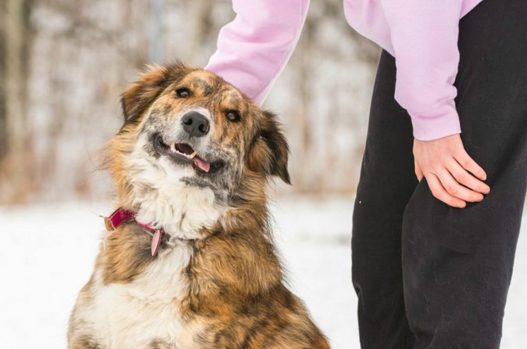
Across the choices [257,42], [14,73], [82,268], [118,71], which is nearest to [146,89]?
[257,42]

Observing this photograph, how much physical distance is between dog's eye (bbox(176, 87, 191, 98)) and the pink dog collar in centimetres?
39

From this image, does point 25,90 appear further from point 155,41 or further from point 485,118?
point 485,118

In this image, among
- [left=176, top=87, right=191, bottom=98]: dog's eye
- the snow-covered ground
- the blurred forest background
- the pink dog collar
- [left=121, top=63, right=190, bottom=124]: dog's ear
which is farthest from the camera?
the blurred forest background

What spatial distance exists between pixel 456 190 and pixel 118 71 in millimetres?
9584

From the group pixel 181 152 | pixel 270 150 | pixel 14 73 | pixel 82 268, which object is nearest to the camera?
pixel 181 152

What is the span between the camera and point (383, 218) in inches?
86.7

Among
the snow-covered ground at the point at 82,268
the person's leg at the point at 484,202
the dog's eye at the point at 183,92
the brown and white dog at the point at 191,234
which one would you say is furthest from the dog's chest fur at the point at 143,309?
the person's leg at the point at 484,202

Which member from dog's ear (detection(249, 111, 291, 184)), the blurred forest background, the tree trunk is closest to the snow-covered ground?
dog's ear (detection(249, 111, 291, 184))

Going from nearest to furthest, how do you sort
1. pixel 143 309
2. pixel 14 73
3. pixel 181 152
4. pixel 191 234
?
pixel 143 309 → pixel 191 234 → pixel 181 152 → pixel 14 73

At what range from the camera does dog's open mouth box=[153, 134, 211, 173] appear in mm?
2361

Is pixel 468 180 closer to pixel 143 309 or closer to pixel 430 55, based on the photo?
pixel 430 55

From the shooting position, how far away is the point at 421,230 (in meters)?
1.85

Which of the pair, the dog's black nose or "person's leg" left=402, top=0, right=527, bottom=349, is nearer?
"person's leg" left=402, top=0, right=527, bottom=349

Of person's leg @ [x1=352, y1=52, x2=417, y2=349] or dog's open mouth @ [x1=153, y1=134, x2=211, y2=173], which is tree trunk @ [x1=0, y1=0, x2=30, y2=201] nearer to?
dog's open mouth @ [x1=153, y1=134, x2=211, y2=173]
